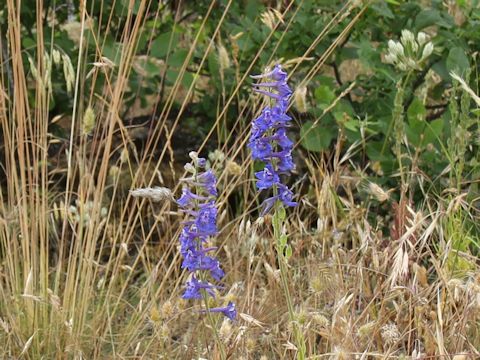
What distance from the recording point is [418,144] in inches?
117

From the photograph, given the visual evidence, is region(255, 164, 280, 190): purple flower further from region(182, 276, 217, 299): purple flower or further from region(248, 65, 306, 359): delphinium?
region(182, 276, 217, 299): purple flower

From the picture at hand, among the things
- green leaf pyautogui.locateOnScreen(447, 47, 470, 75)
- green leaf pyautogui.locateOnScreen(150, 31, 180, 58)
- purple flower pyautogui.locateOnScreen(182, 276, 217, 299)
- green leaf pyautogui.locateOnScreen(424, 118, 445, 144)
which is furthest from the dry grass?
green leaf pyautogui.locateOnScreen(150, 31, 180, 58)

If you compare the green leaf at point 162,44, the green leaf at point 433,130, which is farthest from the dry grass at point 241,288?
the green leaf at point 162,44

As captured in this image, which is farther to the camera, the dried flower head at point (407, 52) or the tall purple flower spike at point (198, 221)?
the dried flower head at point (407, 52)

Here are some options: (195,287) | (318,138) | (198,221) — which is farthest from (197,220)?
(318,138)

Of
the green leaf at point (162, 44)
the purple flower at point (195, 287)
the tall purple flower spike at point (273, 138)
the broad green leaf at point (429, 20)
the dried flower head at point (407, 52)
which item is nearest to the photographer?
the tall purple flower spike at point (273, 138)

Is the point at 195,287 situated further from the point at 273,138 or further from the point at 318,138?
the point at 318,138

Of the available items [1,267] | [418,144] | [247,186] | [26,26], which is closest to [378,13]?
[418,144]

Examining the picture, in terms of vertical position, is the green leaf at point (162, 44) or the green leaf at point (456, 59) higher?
the green leaf at point (456, 59)

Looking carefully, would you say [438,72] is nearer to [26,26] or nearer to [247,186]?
[247,186]

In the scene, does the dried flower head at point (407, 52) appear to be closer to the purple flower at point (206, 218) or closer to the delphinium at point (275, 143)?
the delphinium at point (275, 143)

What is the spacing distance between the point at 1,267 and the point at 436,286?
4.43 ft

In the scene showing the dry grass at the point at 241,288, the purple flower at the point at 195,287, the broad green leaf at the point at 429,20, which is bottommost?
the dry grass at the point at 241,288

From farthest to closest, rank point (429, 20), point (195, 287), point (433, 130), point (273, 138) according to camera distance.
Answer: point (429, 20) < point (433, 130) < point (195, 287) < point (273, 138)
